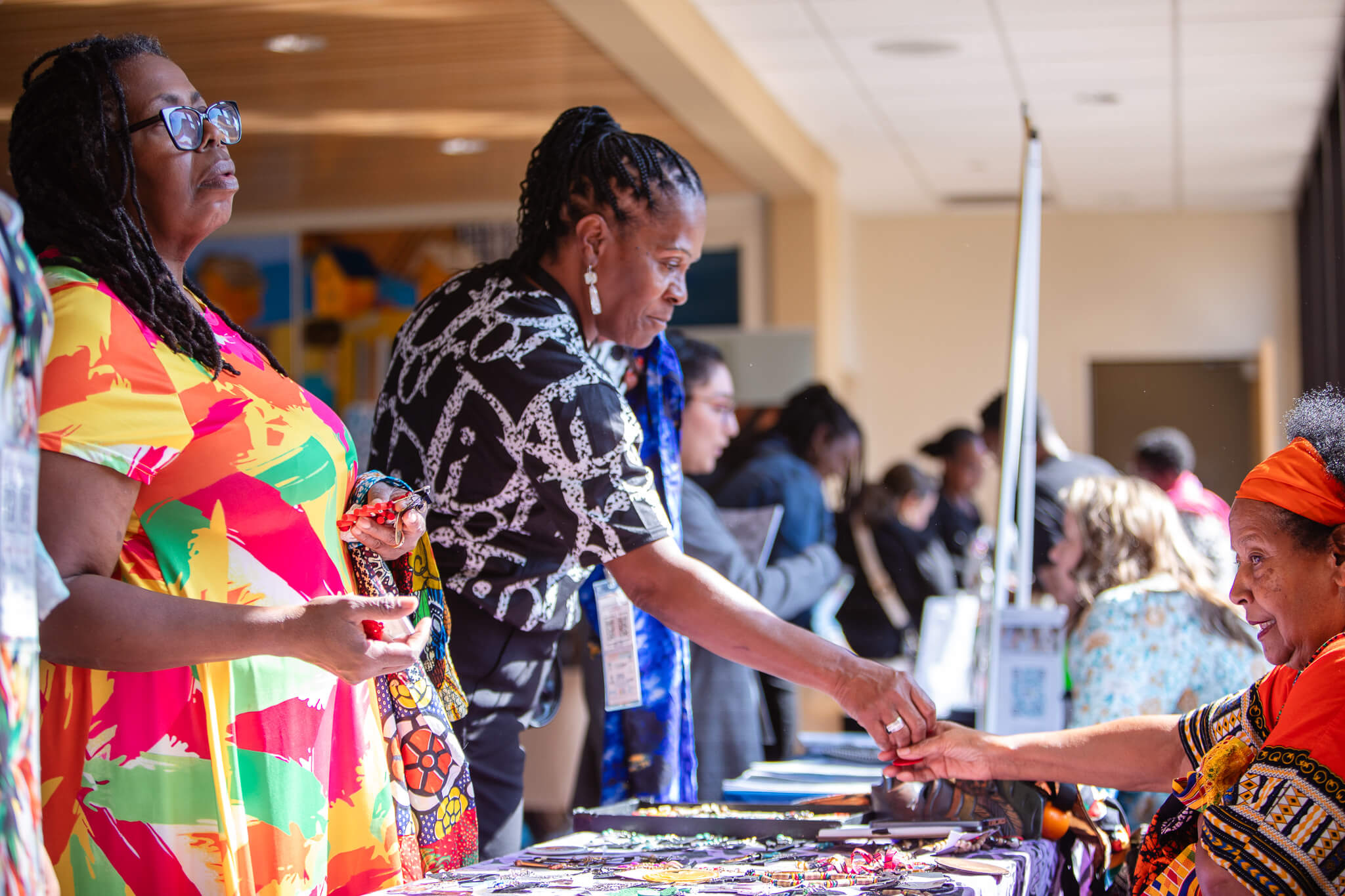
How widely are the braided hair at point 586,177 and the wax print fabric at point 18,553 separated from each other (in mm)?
1111

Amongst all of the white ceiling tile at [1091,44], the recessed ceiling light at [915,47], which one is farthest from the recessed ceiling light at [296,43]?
the white ceiling tile at [1091,44]

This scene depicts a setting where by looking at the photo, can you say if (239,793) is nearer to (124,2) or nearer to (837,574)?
(837,574)

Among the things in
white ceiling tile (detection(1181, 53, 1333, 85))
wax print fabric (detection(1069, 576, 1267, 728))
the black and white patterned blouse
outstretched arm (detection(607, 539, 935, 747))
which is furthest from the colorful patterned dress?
white ceiling tile (detection(1181, 53, 1333, 85))

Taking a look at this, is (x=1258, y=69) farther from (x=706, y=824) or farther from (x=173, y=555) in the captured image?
(x=173, y=555)


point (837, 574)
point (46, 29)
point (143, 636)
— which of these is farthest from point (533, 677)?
point (837, 574)

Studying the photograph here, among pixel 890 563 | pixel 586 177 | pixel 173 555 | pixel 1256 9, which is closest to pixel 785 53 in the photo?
pixel 1256 9

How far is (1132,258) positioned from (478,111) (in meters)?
5.85

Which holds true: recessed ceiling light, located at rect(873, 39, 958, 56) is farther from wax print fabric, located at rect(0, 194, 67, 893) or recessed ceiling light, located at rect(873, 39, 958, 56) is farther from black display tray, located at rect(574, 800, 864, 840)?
wax print fabric, located at rect(0, 194, 67, 893)

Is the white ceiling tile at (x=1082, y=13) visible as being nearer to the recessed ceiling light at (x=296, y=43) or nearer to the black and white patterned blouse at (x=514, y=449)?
the recessed ceiling light at (x=296, y=43)

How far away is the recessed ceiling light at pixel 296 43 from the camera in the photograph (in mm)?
4926

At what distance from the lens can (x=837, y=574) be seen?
3.91m

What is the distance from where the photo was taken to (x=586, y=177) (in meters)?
1.99

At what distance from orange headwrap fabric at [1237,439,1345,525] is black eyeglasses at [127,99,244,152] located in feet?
3.97

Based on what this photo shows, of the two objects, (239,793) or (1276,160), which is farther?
(1276,160)
